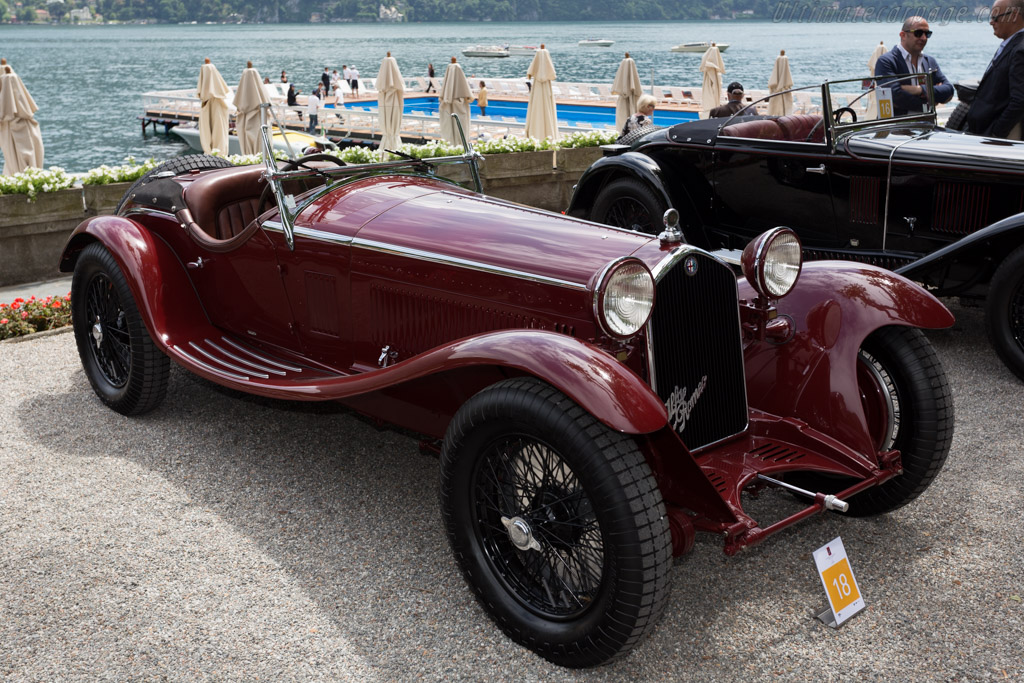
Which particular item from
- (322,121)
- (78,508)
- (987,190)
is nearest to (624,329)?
(78,508)

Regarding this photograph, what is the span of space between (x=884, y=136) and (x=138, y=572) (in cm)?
554

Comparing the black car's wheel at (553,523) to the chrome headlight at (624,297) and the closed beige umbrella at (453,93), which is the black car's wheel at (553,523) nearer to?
the chrome headlight at (624,297)

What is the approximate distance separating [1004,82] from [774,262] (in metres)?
4.79

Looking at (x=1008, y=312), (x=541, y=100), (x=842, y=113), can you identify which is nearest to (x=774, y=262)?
(x=1008, y=312)

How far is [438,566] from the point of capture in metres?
3.46

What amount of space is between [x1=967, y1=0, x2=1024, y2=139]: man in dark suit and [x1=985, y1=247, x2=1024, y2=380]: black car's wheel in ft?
6.95

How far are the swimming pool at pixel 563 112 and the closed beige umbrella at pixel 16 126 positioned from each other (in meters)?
14.8

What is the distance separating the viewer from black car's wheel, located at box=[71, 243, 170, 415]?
4.67 meters

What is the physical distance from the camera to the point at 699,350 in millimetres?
3316

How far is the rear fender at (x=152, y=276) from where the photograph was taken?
4598 millimetres

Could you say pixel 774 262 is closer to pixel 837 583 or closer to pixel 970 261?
pixel 837 583

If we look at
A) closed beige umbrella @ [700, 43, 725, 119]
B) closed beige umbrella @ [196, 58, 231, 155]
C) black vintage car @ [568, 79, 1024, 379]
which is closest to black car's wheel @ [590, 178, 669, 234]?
black vintage car @ [568, 79, 1024, 379]

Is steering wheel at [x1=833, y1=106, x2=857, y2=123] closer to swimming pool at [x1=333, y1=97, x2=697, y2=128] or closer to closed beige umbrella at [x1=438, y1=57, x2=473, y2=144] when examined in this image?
→ closed beige umbrella at [x1=438, y1=57, x2=473, y2=144]

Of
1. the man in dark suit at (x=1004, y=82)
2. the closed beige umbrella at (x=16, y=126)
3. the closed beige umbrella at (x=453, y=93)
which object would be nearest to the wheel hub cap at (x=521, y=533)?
the man in dark suit at (x=1004, y=82)
